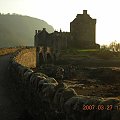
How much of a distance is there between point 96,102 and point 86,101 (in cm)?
23

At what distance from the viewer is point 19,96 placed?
11.9 metres

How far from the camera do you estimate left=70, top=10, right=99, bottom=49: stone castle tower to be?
80.9 meters

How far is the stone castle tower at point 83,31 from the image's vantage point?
265 feet

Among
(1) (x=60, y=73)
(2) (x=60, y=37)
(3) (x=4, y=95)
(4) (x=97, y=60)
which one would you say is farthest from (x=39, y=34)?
(3) (x=4, y=95)

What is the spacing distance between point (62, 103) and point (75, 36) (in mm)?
75647

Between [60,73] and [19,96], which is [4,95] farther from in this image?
[60,73]

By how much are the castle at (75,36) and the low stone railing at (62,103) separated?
67.8 m

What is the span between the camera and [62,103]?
6.82m

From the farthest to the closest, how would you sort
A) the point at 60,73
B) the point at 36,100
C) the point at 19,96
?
the point at 60,73
the point at 19,96
the point at 36,100
